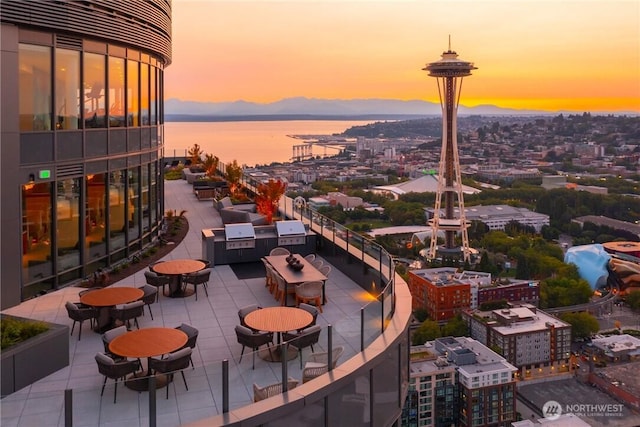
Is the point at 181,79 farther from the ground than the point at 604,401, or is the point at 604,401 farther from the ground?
the point at 181,79

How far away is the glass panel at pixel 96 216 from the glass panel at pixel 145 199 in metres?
2.02

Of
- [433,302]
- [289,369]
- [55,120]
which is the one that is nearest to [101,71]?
[55,120]

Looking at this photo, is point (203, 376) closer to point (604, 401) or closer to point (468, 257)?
point (604, 401)

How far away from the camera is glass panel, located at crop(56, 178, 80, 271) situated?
1038 centimetres

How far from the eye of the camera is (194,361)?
23.7ft

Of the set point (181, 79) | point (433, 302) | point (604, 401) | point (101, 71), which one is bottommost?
point (604, 401)

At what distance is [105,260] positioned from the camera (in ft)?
38.7

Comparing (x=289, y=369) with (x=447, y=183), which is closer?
(x=289, y=369)

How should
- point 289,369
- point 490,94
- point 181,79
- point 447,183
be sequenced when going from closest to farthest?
point 289,369 < point 447,183 < point 181,79 < point 490,94

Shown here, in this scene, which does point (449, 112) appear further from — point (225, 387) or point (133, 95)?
point (225, 387)

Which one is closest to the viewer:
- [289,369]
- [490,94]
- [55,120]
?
[289,369]

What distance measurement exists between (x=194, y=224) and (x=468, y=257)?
60.8 m

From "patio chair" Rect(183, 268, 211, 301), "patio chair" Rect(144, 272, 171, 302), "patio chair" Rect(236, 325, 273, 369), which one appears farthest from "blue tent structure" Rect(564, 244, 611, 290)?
"patio chair" Rect(236, 325, 273, 369)

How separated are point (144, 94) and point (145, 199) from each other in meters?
2.56
